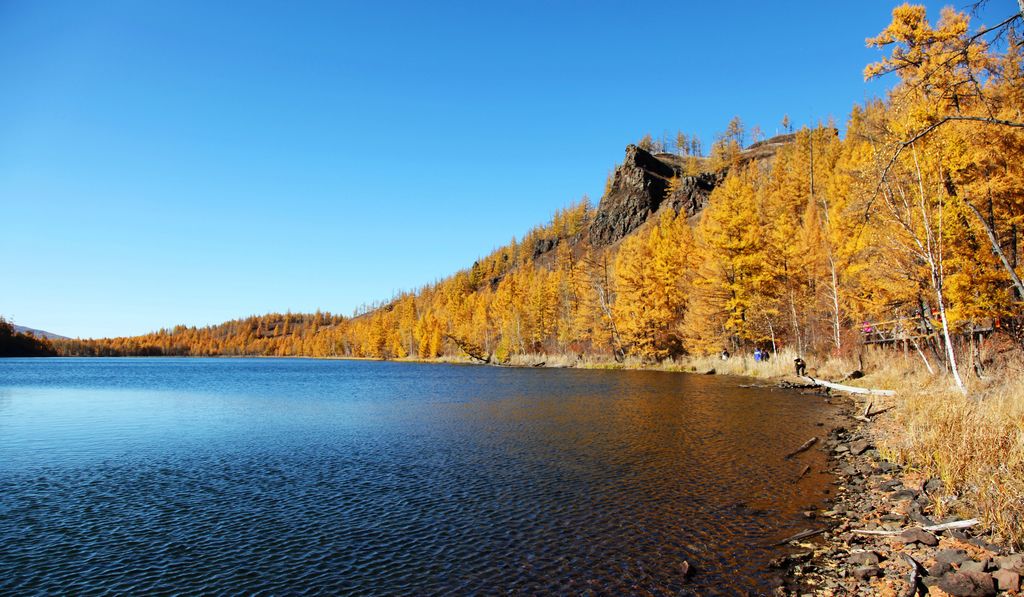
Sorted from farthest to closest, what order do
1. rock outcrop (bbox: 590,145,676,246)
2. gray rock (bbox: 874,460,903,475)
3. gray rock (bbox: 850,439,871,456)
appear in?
rock outcrop (bbox: 590,145,676,246) < gray rock (bbox: 850,439,871,456) < gray rock (bbox: 874,460,903,475)

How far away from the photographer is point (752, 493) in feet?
39.6

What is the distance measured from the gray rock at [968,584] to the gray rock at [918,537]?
134 centimetres

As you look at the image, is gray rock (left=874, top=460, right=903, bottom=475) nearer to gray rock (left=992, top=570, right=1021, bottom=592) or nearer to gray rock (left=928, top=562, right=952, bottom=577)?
gray rock (left=928, top=562, right=952, bottom=577)

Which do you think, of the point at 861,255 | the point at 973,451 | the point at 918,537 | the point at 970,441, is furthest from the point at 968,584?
the point at 861,255

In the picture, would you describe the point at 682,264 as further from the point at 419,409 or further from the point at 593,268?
the point at 419,409

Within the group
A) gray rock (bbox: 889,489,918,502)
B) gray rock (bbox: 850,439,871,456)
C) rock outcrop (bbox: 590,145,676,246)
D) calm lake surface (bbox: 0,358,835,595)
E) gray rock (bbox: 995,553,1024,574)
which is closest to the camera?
gray rock (bbox: 995,553,1024,574)

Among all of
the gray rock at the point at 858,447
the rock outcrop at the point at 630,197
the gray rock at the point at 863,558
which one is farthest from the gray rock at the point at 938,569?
the rock outcrop at the point at 630,197

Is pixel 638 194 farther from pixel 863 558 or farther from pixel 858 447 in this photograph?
pixel 863 558

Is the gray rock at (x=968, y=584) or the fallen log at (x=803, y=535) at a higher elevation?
the gray rock at (x=968, y=584)

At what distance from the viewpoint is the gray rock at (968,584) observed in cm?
653

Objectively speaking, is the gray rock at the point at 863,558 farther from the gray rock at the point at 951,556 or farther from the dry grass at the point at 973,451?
the dry grass at the point at 973,451

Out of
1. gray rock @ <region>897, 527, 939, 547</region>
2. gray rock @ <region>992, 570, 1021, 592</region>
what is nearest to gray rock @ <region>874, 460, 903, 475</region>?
gray rock @ <region>897, 527, 939, 547</region>

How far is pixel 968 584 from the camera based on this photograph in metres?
6.66

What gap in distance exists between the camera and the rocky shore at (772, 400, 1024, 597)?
6902mm
